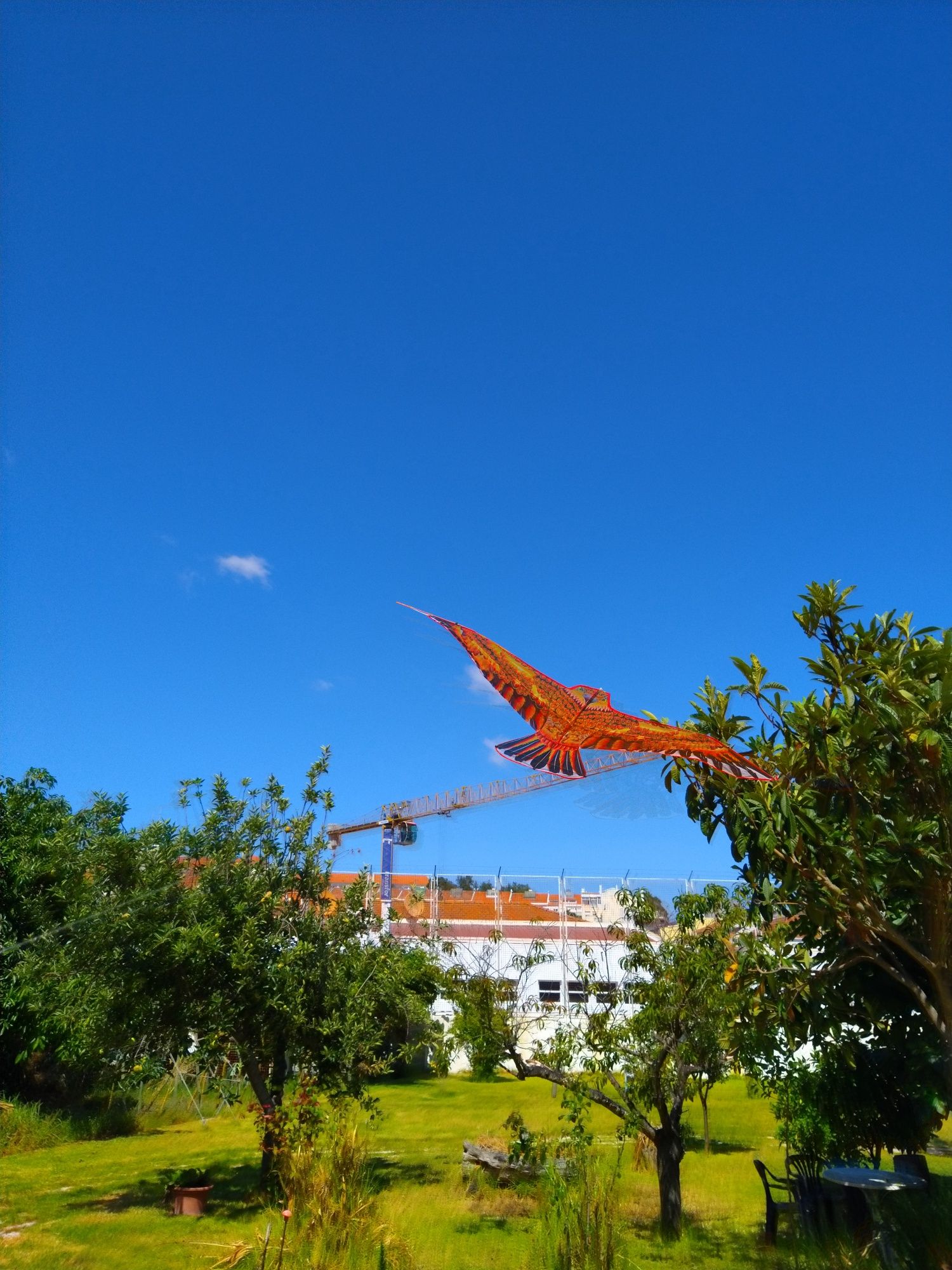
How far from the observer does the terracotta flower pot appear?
10.0m

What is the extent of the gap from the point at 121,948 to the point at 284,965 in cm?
179

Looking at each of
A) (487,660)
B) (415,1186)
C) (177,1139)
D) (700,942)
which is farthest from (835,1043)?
(177,1139)

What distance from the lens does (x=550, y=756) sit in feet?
25.5

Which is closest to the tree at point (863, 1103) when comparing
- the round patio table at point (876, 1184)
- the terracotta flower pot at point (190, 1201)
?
the round patio table at point (876, 1184)

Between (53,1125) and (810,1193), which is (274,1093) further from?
(53,1125)

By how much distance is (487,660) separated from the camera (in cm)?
850

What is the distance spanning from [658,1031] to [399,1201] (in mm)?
3628

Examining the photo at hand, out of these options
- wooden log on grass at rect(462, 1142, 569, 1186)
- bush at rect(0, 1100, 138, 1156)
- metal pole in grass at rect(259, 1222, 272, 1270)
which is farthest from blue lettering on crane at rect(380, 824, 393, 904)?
metal pole in grass at rect(259, 1222, 272, 1270)

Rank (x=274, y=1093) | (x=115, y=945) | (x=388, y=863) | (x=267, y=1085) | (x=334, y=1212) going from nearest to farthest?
1. (x=334, y=1212)
2. (x=115, y=945)
3. (x=274, y=1093)
4. (x=267, y=1085)
5. (x=388, y=863)

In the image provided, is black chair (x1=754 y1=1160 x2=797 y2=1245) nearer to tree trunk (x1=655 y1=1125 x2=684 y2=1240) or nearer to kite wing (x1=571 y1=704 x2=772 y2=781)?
tree trunk (x1=655 y1=1125 x2=684 y2=1240)

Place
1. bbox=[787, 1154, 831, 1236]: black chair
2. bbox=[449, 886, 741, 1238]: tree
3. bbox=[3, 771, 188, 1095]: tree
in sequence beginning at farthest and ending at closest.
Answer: bbox=[3, 771, 188, 1095]: tree
bbox=[449, 886, 741, 1238]: tree
bbox=[787, 1154, 831, 1236]: black chair

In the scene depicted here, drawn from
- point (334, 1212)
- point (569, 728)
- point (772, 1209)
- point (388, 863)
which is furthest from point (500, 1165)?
point (388, 863)

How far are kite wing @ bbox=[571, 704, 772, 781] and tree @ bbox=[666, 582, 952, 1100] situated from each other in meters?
0.11

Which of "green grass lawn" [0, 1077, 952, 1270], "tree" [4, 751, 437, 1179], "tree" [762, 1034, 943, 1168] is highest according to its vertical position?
"tree" [4, 751, 437, 1179]
